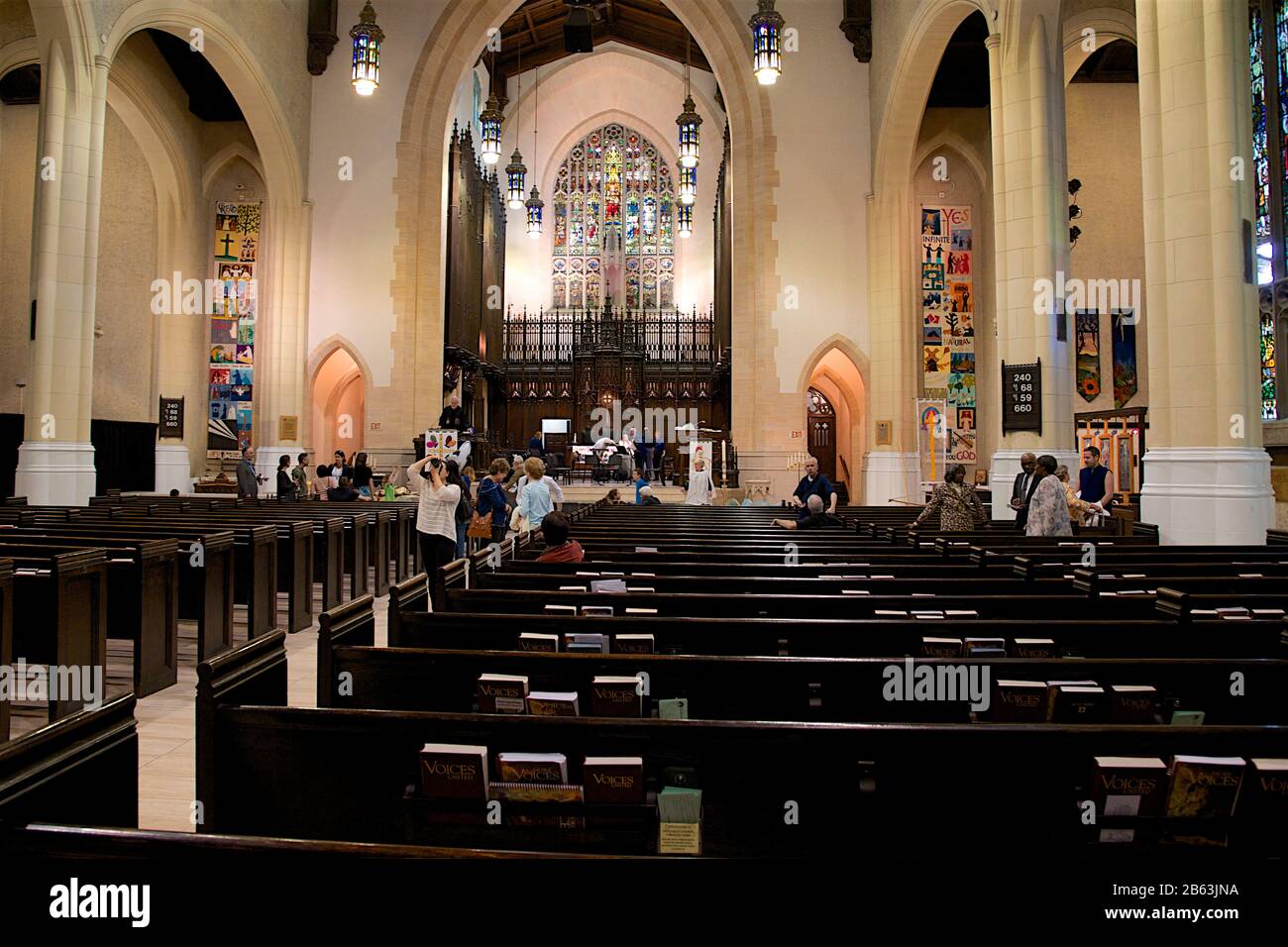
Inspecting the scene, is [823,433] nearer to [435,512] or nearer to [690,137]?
[690,137]

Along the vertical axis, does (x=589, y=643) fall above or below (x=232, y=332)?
below

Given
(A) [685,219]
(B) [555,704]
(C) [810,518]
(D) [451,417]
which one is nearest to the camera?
(B) [555,704]

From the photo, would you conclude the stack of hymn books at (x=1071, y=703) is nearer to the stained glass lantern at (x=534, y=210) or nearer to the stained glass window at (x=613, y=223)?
the stained glass lantern at (x=534, y=210)

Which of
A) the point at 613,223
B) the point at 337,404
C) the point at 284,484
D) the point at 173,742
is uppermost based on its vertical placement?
the point at 613,223

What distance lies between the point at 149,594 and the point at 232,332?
12973 millimetres

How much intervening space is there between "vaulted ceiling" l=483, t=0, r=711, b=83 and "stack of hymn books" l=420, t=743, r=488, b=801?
746 inches

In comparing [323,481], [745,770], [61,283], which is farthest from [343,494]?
[745,770]

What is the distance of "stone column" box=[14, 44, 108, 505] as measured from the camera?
29.2ft

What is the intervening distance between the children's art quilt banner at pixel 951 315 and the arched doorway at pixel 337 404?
36.6ft

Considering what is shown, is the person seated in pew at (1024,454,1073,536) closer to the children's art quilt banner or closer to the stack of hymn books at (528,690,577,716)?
the stack of hymn books at (528,690,577,716)

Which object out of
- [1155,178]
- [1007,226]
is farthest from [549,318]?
[1155,178]

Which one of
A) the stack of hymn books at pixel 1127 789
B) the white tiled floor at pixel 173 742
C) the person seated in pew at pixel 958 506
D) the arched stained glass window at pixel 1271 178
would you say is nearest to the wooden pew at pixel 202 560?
the white tiled floor at pixel 173 742

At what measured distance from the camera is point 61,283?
902 centimetres

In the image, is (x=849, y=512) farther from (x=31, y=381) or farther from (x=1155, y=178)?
(x=31, y=381)
